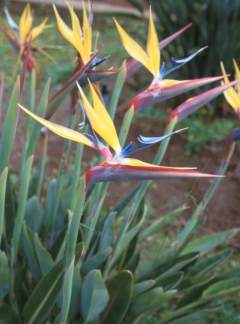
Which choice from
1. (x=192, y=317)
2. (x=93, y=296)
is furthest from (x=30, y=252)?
(x=192, y=317)

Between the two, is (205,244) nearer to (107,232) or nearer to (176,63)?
(107,232)

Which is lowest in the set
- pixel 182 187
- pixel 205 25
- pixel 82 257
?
pixel 182 187

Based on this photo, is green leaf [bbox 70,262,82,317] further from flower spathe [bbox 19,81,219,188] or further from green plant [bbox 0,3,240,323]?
flower spathe [bbox 19,81,219,188]

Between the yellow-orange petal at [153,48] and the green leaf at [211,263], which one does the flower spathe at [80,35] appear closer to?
the yellow-orange petal at [153,48]

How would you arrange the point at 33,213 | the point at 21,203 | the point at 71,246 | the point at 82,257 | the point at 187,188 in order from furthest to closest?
the point at 187,188 < the point at 33,213 < the point at 82,257 < the point at 21,203 < the point at 71,246

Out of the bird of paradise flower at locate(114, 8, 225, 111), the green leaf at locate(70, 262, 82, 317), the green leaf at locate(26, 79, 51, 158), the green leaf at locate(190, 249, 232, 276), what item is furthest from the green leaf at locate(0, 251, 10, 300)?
the green leaf at locate(190, 249, 232, 276)

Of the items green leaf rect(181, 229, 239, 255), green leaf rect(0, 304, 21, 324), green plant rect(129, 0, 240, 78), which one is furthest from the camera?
green plant rect(129, 0, 240, 78)

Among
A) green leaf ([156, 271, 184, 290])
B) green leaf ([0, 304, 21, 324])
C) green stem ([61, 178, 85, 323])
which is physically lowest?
green leaf ([156, 271, 184, 290])
